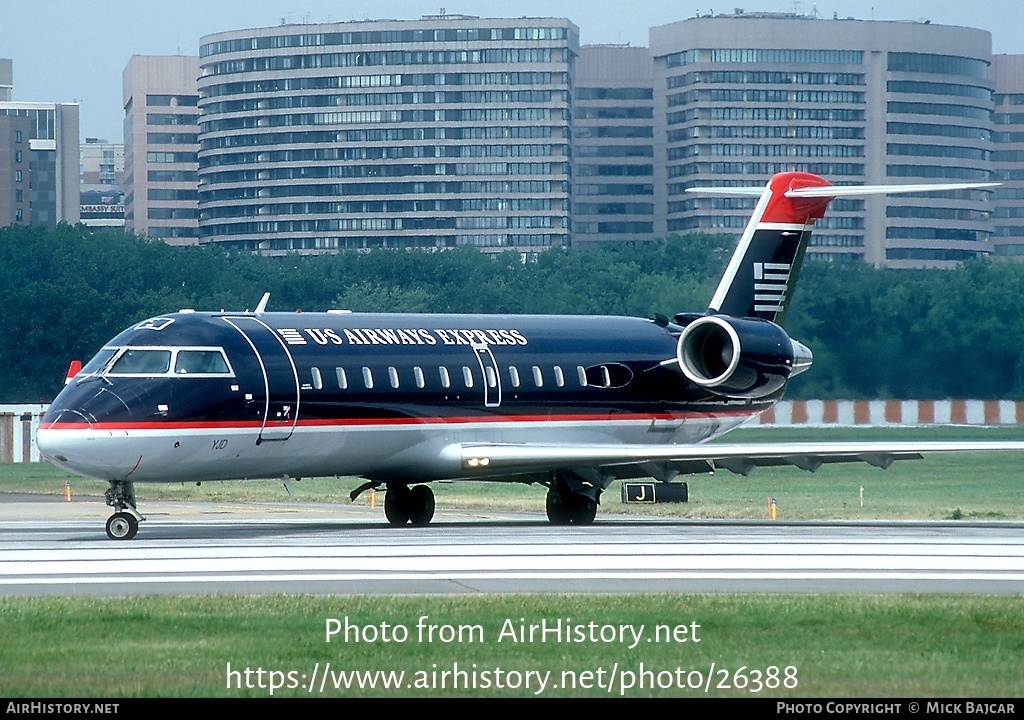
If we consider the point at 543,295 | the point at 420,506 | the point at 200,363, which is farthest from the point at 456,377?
the point at 543,295

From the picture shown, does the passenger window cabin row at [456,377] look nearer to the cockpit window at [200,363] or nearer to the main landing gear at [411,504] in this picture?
the cockpit window at [200,363]

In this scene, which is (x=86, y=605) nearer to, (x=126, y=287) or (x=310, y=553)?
(x=310, y=553)

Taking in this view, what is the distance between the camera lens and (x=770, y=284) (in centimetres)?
3525

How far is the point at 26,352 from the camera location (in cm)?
10500

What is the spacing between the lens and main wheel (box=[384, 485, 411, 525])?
30.7 metres

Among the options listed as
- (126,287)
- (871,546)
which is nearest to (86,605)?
(871,546)

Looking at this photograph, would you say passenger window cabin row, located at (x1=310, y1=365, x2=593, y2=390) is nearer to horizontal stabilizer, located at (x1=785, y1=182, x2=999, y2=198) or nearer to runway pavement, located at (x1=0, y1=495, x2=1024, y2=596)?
runway pavement, located at (x1=0, y1=495, x2=1024, y2=596)

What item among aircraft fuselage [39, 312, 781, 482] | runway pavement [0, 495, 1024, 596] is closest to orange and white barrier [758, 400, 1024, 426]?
aircraft fuselage [39, 312, 781, 482]

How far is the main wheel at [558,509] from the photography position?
102ft

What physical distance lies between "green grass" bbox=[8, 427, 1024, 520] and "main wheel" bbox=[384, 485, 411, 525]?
6.98 meters

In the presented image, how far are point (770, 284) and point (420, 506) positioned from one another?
28.5 feet

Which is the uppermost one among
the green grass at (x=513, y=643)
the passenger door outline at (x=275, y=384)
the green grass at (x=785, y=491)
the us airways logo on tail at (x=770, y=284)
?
the us airways logo on tail at (x=770, y=284)

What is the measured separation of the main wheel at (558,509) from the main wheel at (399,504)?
2345 mm

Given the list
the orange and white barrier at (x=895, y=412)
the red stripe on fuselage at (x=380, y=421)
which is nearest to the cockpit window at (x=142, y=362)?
the red stripe on fuselage at (x=380, y=421)
